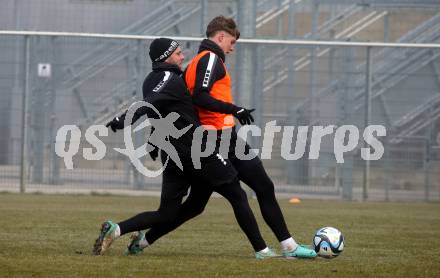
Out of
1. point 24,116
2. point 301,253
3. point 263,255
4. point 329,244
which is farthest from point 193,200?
point 24,116

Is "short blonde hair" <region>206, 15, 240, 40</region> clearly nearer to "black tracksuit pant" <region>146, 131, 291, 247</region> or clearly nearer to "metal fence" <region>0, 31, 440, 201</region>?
"black tracksuit pant" <region>146, 131, 291, 247</region>

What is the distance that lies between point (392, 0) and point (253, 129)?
3.48m

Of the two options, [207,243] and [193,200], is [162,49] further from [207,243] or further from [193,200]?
[207,243]

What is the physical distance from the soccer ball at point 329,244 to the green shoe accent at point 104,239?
1.57 meters

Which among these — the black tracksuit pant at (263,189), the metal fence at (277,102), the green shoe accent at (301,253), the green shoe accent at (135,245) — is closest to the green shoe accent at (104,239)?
the green shoe accent at (135,245)

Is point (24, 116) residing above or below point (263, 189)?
above

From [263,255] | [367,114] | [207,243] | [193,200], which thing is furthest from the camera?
[367,114]

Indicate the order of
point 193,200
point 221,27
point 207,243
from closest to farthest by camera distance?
1. point 221,27
2. point 193,200
3. point 207,243

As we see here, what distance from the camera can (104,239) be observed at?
8.03 meters

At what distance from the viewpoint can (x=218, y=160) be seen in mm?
7957

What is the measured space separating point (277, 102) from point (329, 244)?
9.41m

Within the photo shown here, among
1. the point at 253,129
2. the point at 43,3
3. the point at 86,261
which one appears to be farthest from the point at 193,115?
the point at 43,3

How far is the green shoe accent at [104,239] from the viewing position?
26.3ft

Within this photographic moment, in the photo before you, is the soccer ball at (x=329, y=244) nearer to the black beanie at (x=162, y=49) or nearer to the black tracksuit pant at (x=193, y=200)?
the black tracksuit pant at (x=193, y=200)
